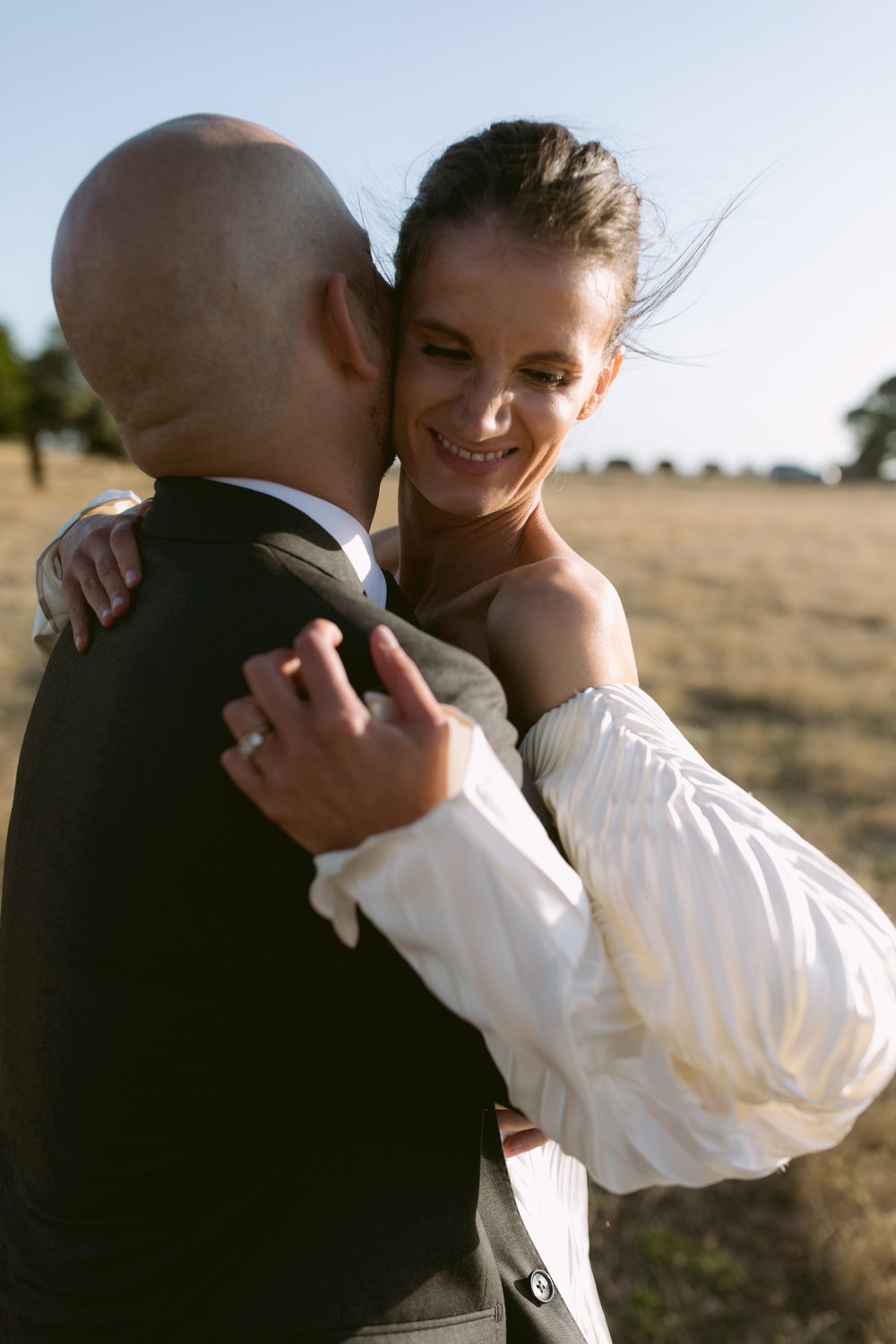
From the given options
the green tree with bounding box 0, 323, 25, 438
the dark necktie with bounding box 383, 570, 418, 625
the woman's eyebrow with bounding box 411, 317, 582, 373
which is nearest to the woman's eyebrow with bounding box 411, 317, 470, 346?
the woman's eyebrow with bounding box 411, 317, 582, 373

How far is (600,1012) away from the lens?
55.8 inches

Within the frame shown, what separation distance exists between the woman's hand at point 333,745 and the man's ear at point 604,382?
4.01 feet

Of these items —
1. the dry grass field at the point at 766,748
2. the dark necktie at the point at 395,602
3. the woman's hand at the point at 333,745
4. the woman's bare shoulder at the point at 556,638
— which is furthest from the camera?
the dry grass field at the point at 766,748

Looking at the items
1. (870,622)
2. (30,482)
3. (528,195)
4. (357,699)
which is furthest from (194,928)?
(30,482)

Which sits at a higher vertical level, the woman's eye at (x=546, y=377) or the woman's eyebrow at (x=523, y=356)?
the woman's eyebrow at (x=523, y=356)

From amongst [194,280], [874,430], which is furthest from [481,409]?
[874,430]

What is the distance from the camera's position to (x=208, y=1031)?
1487 mm

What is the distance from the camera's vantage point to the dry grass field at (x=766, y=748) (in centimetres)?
380

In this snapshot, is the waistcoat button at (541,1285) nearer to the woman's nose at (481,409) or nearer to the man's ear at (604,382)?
the woman's nose at (481,409)

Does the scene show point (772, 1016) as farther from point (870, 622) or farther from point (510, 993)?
point (870, 622)

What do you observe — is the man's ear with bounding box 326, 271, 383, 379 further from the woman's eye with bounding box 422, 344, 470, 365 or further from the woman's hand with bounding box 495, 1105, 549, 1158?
the woman's hand with bounding box 495, 1105, 549, 1158

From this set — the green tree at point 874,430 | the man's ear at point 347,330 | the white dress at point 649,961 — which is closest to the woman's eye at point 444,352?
the man's ear at point 347,330

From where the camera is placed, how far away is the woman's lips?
2.18m

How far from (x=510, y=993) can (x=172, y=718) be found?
20.9 inches
